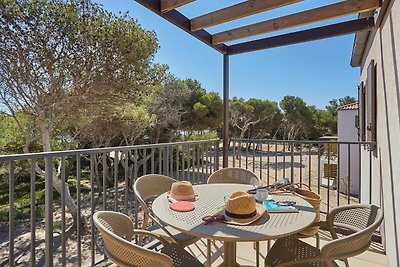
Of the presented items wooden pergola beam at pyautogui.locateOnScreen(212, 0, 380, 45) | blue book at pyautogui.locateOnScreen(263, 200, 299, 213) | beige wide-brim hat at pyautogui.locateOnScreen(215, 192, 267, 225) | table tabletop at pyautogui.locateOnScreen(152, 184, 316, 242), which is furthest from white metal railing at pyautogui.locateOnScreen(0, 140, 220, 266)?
wooden pergola beam at pyautogui.locateOnScreen(212, 0, 380, 45)

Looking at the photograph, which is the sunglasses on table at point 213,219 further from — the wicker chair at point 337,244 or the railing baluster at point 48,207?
the railing baluster at point 48,207

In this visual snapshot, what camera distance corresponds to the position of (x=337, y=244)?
1262 mm

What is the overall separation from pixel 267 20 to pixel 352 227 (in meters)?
2.33

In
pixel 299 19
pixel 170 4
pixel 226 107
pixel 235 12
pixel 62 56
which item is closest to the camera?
pixel 170 4

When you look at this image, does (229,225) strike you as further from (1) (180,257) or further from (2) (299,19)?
(2) (299,19)

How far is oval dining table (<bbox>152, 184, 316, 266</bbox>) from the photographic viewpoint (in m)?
1.25

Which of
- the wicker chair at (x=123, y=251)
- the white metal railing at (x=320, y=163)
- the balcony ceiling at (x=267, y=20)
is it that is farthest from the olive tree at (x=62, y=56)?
the wicker chair at (x=123, y=251)

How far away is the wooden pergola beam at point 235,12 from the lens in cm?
256

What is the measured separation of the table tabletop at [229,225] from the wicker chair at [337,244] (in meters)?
0.16

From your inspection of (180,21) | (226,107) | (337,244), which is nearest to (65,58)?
(226,107)

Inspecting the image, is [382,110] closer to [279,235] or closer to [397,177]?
[397,177]

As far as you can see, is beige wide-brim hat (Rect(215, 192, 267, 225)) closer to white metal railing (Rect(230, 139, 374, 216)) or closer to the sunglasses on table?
the sunglasses on table

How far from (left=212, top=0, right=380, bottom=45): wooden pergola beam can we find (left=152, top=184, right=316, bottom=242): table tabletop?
198 cm

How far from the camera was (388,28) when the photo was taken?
2.31m
